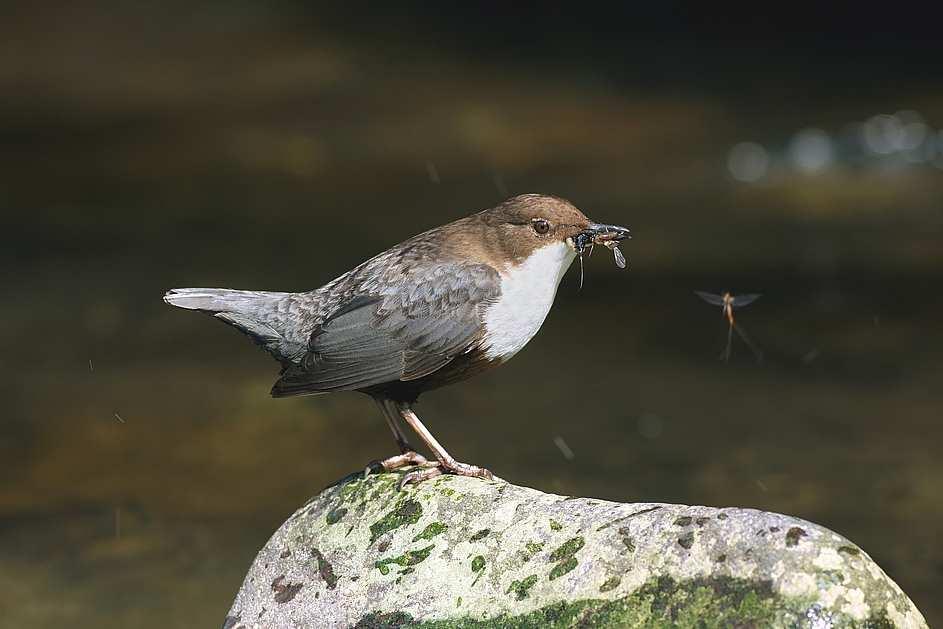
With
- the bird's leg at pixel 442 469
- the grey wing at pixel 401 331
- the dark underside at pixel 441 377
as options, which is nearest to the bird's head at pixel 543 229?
the grey wing at pixel 401 331

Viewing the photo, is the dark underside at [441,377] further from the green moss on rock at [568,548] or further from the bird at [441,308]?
the green moss on rock at [568,548]

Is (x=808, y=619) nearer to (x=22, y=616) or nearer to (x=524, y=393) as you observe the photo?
(x=22, y=616)

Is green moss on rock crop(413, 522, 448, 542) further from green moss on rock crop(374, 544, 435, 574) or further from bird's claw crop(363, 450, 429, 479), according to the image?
bird's claw crop(363, 450, 429, 479)

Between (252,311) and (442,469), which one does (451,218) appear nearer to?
(252,311)

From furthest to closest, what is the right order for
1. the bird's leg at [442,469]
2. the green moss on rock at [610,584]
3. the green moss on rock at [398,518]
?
the bird's leg at [442,469] < the green moss on rock at [398,518] < the green moss on rock at [610,584]

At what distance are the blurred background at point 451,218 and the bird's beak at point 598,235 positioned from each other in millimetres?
2961

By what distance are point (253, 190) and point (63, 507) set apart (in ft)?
19.6

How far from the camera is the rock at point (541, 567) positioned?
122 inches

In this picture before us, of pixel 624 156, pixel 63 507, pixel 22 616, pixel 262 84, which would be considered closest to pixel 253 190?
pixel 262 84

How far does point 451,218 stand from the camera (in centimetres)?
1163

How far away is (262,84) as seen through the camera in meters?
14.9

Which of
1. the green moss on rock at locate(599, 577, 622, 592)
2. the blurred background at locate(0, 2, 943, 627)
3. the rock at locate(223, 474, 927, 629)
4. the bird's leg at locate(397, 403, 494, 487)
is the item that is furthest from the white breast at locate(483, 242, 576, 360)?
the blurred background at locate(0, 2, 943, 627)

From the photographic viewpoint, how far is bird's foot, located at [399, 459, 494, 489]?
13.0 feet

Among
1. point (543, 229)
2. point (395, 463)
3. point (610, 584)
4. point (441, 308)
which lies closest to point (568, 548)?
point (610, 584)
